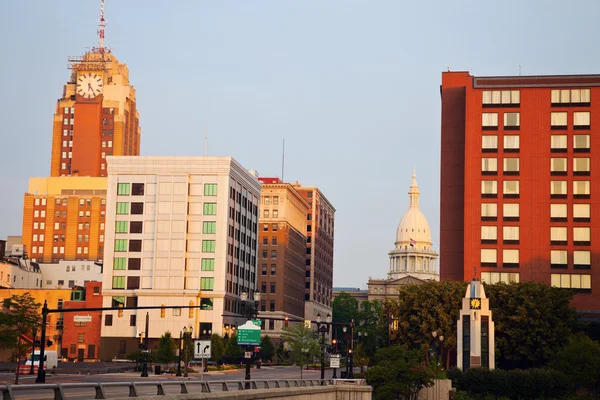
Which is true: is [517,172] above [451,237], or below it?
above

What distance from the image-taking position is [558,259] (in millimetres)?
120125

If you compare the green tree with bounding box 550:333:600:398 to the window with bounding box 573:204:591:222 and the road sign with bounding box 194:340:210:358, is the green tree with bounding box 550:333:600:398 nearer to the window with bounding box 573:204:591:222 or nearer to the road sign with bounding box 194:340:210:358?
the window with bounding box 573:204:591:222

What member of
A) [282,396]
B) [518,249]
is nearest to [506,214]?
[518,249]

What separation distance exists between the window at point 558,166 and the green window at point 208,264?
1964 inches

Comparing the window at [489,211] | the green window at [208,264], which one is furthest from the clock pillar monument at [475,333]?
the green window at [208,264]

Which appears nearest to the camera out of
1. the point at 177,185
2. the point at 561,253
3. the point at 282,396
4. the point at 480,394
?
the point at 282,396

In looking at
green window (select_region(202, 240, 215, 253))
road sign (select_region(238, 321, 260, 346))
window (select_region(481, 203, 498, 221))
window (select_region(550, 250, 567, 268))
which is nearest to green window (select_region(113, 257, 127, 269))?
green window (select_region(202, 240, 215, 253))

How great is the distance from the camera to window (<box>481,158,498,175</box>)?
122562mm

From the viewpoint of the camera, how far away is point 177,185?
14225 cm

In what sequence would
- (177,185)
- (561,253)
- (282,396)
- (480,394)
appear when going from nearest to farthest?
1. (282,396)
2. (480,394)
3. (561,253)
4. (177,185)

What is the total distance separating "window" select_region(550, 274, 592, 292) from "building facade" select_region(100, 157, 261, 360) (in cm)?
4767

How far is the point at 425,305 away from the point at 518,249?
16.8 m

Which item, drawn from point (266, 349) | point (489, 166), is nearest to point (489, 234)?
point (489, 166)

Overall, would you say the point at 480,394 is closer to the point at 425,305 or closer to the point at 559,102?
the point at 425,305
